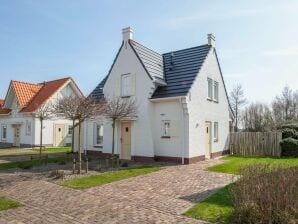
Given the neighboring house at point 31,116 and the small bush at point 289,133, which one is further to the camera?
the neighboring house at point 31,116

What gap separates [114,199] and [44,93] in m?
27.8

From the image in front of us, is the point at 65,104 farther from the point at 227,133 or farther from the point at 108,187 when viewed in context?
the point at 227,133

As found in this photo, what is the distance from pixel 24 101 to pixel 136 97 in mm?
19946

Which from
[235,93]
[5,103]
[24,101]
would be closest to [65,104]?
[24,101]

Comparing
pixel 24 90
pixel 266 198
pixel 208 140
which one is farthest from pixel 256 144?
pixel 24 90

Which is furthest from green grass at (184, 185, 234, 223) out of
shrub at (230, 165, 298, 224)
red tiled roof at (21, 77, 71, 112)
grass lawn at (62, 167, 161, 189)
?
red tiled roof at (21, 77, 71, 112)

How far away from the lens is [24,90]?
35719 mm

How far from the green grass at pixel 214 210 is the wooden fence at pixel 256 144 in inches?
604

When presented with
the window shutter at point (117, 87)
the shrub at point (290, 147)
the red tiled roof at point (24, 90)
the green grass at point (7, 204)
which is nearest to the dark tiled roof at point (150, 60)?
the window shutter at point (117, 87)

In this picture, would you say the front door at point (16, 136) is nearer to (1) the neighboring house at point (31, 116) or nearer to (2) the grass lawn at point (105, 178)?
(1) the neighboring house at point (31, 116)

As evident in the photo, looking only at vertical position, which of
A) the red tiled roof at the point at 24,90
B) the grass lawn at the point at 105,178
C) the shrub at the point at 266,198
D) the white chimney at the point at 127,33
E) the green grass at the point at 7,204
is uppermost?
the white chimney at the point at 127,33

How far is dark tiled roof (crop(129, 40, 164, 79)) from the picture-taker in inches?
776

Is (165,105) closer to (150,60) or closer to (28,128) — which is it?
(150,60)

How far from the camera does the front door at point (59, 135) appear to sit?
33.6 metres
